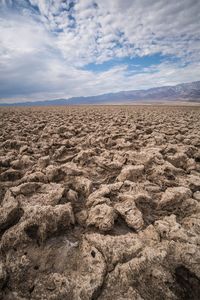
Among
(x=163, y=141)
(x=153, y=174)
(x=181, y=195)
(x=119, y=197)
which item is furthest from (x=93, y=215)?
(x=163, y=141)

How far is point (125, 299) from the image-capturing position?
3.73 feet

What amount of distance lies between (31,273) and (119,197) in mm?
1031

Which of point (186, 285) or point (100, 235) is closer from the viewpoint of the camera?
point (186, 285)

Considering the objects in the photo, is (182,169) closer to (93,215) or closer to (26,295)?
(93,215)

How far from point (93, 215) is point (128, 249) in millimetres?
439

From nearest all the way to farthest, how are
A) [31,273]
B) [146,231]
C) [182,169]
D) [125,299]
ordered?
[125,299] < [31,273] < [146,231] < [182,169]

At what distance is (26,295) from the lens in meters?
1.17

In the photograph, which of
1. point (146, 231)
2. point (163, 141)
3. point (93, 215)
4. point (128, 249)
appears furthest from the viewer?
point (163, 141)

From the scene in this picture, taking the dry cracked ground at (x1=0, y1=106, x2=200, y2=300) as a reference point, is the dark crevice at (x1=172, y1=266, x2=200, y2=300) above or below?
below

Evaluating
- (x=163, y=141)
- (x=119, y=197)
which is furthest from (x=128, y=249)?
(x=163, y=141)

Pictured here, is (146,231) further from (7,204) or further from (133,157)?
(133,157)

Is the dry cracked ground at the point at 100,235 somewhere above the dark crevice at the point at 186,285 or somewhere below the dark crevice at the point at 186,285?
above

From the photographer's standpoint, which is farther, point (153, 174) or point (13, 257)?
point (153, 174)

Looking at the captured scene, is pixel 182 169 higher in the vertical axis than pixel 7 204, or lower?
lower
